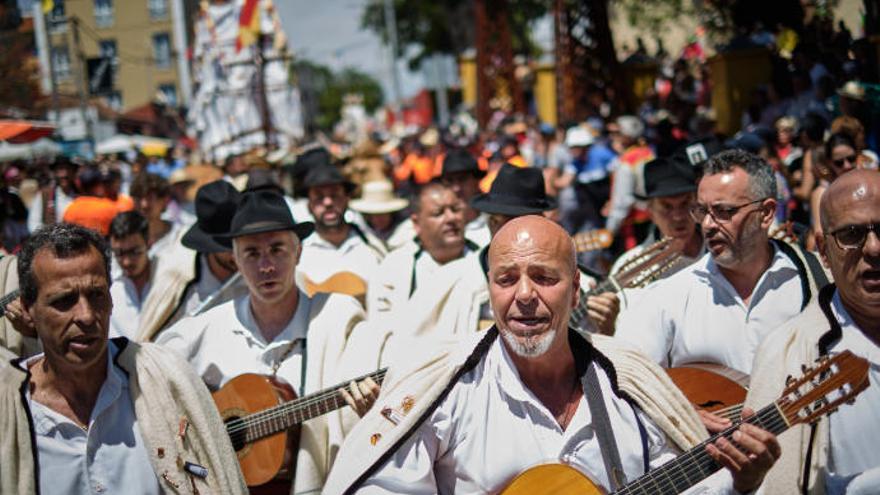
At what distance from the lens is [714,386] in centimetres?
463

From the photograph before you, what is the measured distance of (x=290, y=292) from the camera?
218 inches

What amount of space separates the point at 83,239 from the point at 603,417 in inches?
84.7

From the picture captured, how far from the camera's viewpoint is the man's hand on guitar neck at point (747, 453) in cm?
331

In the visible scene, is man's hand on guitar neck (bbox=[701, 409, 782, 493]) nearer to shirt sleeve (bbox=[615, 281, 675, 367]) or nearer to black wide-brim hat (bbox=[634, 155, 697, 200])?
shirt sleeve (bbox=[615, 281, 675, 367])

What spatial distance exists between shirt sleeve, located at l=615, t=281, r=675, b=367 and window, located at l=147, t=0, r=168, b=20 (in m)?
47.5

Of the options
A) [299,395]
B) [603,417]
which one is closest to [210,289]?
[299,395]

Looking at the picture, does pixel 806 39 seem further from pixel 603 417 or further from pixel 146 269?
pixel 603 417

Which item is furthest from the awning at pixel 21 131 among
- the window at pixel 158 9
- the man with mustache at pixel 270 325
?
the window at pixel 158 9

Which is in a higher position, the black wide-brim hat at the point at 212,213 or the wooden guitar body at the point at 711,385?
the black wide-brim hat at the point at 212,213

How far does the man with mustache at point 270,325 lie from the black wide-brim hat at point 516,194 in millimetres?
1374

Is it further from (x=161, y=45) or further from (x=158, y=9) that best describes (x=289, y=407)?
(x=161, y=45)

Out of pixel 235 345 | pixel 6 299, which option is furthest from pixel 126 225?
pixel 235 345

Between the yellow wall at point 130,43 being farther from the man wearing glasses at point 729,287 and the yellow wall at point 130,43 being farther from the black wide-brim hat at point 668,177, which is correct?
the man wearing glasses at point 729,287

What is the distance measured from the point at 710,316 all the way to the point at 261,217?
2522 mm
